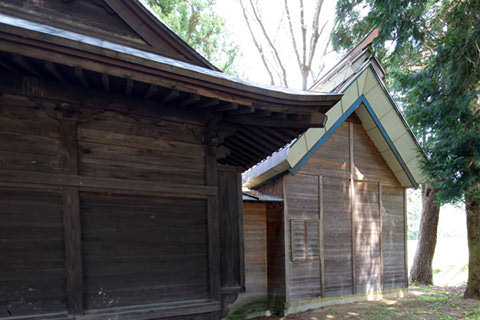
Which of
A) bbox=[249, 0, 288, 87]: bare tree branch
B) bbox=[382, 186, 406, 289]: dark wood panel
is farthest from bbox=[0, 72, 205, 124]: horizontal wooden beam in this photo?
bbox=[249, 0, 288, 87]: bare tree branch

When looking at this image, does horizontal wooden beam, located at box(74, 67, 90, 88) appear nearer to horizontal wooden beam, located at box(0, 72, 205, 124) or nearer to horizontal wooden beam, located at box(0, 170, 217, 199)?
horizontal wooden beam, located at box(0, 72, 205, 124)

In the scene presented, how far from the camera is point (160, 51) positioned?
4.06 m

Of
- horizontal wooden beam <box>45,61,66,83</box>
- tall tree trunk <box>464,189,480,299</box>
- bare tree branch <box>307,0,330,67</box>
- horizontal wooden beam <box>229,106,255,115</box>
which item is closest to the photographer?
horizontal wooden beam <box>45,61,66,83</box>

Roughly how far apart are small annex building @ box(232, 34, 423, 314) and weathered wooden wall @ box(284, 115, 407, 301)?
0.08 ft

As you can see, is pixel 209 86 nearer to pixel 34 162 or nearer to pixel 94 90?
pixel 94 90

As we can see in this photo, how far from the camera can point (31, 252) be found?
2.92 meters

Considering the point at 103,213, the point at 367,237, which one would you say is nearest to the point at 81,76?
the point at 103,213

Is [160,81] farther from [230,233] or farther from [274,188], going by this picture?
[274,188]

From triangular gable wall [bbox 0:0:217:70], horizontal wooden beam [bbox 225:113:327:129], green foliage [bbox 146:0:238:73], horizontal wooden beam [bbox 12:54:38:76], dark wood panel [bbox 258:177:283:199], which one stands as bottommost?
dark wood panel [bbox 258:177:283:199]

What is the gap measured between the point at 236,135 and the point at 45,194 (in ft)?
7.83

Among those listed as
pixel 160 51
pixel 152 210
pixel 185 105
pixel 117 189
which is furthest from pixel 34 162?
pixel 160 51

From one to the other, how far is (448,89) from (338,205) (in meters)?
3.69

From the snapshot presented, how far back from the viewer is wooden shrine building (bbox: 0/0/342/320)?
113 inches

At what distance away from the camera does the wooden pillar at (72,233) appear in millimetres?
3008
